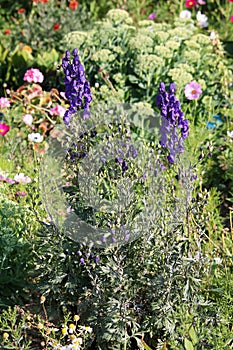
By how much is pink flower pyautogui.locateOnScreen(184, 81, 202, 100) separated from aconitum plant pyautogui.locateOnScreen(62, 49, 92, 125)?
1702 millimetres

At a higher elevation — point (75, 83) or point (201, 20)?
point (75, 83)

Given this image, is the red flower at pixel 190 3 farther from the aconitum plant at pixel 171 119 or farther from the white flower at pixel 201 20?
the aconitum plant at pixel 171 119

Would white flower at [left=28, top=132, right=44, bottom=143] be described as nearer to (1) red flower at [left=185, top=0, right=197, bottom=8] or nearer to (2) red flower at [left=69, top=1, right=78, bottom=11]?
(2) red flower at [left=69, top=1, right=78, bottom=11]

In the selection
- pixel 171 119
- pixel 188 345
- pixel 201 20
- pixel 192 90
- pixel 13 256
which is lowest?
pixel 13 256

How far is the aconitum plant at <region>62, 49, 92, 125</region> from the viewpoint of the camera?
259 centimetres

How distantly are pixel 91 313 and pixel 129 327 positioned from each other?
228mm

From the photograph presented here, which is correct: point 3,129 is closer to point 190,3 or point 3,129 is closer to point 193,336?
point 193,336

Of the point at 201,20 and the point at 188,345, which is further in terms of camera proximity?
the point at 201,20

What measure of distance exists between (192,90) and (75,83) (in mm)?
1800

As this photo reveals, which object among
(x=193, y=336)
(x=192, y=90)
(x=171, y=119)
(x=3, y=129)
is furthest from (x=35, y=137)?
(x=193, y=336)

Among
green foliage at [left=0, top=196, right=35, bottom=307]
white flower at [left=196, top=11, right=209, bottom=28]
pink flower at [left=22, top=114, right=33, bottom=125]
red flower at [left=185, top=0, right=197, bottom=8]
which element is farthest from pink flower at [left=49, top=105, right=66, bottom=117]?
red flower at [left=185, top=0, right=197, bottom=8]

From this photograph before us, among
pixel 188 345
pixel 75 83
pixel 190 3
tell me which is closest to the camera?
pixel 188 345

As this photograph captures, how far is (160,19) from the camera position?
612 cm

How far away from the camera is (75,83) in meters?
2.60
